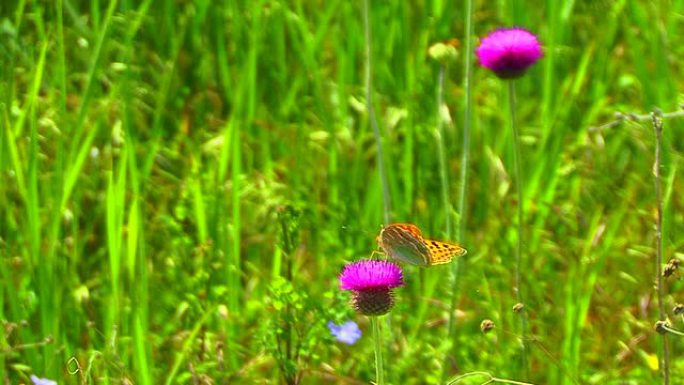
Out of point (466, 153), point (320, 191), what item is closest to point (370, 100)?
point (466, 153)

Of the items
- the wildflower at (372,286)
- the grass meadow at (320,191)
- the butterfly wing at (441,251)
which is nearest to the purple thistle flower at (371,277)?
the wildflower at (372,286)

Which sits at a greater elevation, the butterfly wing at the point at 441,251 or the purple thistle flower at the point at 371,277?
the butterfly wing at the point at 441,251

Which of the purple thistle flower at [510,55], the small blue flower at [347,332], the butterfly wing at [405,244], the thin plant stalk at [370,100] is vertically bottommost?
the small blue flower at [347,332]

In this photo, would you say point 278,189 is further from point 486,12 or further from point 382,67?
point 486,12

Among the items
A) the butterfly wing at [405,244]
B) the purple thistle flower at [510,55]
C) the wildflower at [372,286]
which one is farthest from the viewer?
the purple thistle flower at [510,55]

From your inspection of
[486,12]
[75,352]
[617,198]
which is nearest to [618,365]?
[617,198]

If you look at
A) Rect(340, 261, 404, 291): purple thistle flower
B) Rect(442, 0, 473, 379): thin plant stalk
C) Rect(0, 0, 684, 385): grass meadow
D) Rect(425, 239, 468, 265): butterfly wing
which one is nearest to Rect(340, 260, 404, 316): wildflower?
Rect(340, 261, 404, 291): purple thistle flower

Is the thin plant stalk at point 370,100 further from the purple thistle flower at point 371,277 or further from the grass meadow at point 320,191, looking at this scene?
the purple thistle flower at point 371,277

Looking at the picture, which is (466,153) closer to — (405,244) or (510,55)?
(510,55)
